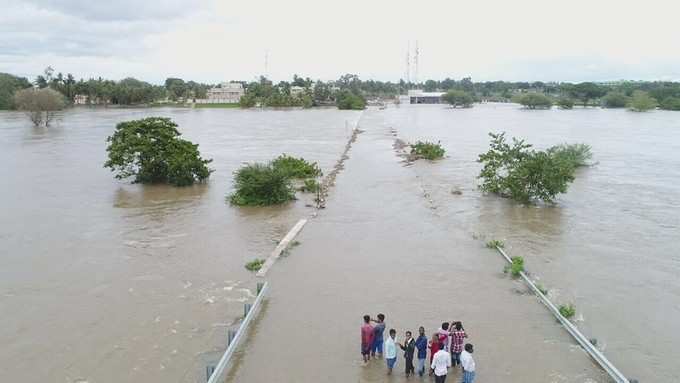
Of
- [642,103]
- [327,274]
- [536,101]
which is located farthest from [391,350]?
[536,101]

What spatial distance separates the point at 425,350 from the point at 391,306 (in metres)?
3.50

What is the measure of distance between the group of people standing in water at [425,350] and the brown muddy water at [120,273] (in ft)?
10.4

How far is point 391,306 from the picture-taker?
515 inches

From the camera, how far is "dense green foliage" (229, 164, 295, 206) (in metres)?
24.1

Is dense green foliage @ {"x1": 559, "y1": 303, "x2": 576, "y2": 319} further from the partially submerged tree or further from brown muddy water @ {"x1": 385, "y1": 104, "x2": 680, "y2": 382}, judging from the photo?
the partially submerged tree

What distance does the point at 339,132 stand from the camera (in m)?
64.9

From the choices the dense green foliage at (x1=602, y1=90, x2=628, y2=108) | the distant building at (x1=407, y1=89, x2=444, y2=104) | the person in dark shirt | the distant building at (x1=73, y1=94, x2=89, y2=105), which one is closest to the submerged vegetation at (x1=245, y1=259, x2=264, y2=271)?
the person in dark shirt

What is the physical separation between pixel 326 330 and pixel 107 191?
20.0 meters

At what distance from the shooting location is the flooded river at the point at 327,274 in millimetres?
11000

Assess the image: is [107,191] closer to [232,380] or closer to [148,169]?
[148,169]

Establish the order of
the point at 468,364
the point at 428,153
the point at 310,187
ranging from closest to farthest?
the point at 468,364 < the point at 310,187 < the point at 428,153

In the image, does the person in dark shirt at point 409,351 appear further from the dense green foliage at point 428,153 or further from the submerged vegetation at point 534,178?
the dense green foliage at point 428,153

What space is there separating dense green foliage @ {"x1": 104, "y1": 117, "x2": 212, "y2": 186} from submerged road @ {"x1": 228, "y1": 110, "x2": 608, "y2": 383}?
1024cm

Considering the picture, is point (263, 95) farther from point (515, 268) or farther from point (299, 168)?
point (515, 268)
